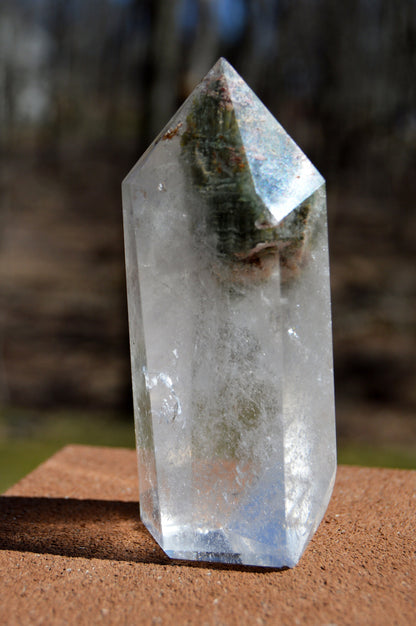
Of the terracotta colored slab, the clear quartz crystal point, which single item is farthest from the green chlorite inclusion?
the terracotta colored slab

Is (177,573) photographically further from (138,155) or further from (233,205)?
(138,155)

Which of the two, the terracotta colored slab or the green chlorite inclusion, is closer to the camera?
the terracotta colored slab

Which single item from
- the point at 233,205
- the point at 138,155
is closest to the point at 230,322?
the point at 233,205

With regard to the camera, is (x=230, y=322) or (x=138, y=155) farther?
(x=138, y=155)

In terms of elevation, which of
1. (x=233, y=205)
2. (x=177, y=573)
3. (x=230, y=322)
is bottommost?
(x=177, y=573)

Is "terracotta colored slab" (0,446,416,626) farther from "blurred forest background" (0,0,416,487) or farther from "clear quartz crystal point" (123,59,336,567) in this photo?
"blurred forest background" (0,0,416,487)

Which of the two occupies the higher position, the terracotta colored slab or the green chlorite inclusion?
the green chlorite inclusion

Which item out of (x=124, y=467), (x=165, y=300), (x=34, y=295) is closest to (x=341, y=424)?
(x=124, y=467)

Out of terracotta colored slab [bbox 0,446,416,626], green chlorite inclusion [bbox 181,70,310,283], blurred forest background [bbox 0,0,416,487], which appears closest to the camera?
terracotta colored slab [bbox 0,446,416,626]

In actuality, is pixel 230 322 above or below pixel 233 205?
below
